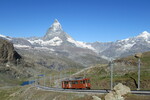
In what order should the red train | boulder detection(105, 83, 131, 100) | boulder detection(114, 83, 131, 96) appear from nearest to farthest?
boulder detection(105, 83, 131, 100) → boulder detection(114, 83, 131, 96) → the red train

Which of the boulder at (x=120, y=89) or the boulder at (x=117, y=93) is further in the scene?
the boulder at (x=120, y=89)

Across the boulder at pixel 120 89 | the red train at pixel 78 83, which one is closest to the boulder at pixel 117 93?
the boulder at pixel 120 89

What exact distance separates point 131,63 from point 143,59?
6605mm

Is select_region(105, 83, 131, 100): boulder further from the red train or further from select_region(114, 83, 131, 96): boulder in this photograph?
the red train

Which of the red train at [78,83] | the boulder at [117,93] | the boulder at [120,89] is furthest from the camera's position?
the red train at [78,83]

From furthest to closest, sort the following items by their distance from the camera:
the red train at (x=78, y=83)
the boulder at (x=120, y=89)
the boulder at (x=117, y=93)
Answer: the red train at (x=78, y=83) < the boulder at (x=120, y=89) < the boulder at (x=117, y=93)

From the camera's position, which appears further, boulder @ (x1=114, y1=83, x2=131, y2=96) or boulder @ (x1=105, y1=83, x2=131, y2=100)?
boulder @ (x1=114, y1=83, x2=131, y2=96)

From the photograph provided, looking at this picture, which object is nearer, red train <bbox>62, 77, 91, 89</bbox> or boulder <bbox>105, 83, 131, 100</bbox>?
boulder <bbox>105, 83, 131, 100</bbox>

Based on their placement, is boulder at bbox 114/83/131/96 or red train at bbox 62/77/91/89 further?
red train at bbox 62/77/91/89

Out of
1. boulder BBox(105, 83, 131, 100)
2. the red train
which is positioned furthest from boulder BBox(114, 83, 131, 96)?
the red train

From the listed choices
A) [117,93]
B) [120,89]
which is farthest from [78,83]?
[117,93]

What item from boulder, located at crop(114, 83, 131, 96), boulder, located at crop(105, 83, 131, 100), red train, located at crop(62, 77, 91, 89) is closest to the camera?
boulder, located at crop(105, 83, 131, 100)

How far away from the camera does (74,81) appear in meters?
86.6

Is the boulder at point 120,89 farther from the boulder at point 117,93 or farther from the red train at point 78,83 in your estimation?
the red train at point 78,83
